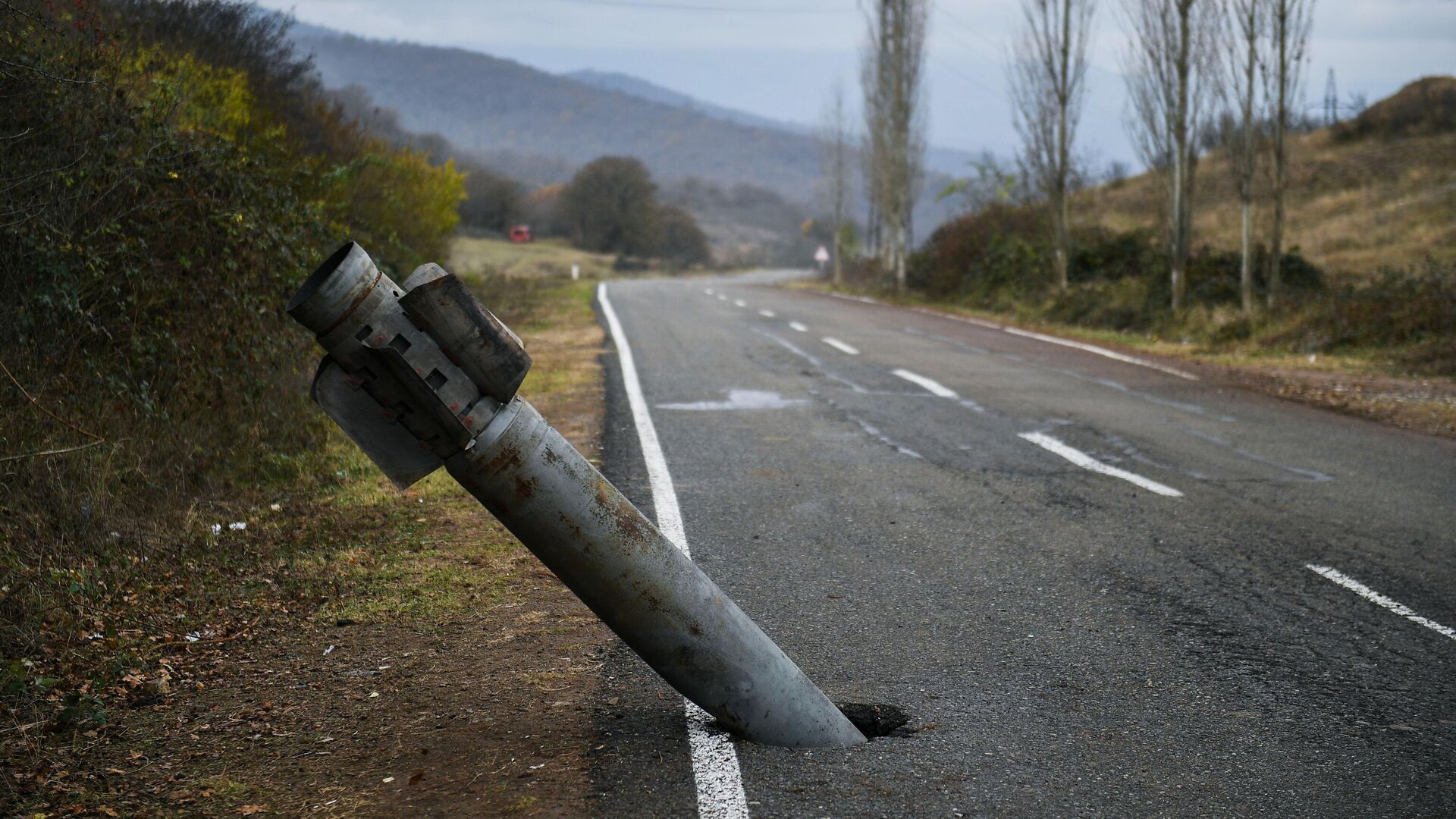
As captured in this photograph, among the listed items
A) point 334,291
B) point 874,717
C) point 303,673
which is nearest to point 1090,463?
point 874,717

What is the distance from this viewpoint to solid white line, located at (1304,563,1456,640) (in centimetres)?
514

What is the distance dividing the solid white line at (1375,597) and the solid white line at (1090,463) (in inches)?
69.3

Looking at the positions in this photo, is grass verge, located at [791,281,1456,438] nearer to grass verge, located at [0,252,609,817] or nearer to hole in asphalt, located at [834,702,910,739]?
hole in asphalt, located at [834,702,910,739]

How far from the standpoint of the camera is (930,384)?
43.4 feet

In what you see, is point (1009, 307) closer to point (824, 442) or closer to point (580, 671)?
point (824, 442)

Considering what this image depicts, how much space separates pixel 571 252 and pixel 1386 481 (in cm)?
6672

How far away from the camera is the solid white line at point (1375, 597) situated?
5.14 metres

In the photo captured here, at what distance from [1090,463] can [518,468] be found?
609cm

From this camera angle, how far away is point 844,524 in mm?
6902

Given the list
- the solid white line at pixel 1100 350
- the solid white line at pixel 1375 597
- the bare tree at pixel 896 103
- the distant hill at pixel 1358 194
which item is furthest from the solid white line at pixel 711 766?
the bare tree at pixel 896 103

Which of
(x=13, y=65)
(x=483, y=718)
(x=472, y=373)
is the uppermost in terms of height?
(x=13, y=65)

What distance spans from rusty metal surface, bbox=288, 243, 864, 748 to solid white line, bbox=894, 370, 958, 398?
8626 millimetres

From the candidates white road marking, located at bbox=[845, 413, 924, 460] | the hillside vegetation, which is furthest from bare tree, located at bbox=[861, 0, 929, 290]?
white road marking, located at bbox=[845, 413, 924, 460]

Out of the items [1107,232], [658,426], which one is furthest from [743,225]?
[658,426]
